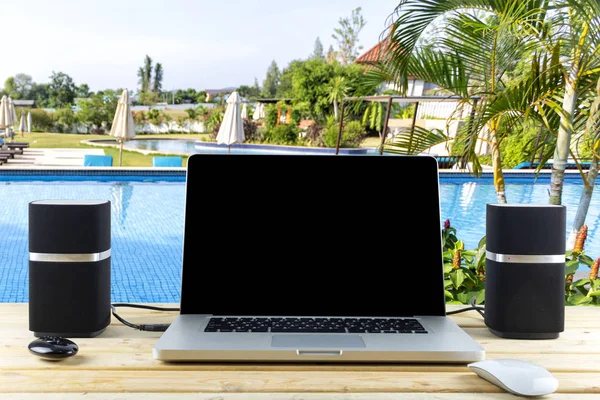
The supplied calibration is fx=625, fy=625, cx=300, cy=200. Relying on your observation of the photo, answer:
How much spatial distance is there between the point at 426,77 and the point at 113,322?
3.11 metres

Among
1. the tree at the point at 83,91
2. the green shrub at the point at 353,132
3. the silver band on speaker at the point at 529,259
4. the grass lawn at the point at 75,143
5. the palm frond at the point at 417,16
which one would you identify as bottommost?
the grass lawn at the point at 75,143

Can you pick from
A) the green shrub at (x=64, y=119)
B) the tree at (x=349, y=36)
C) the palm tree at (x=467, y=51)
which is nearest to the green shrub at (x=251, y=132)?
the tree at (x=349, y=36)

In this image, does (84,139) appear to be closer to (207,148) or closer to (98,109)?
(98,109)

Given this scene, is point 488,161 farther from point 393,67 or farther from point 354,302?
point 354,302

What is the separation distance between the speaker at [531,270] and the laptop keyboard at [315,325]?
0.64 ft

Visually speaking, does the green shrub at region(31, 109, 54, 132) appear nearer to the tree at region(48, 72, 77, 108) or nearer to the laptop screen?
the tree at region(48, 72, 77, 108)

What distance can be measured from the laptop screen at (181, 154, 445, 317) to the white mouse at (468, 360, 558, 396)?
272 mm

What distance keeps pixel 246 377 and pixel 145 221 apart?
23.3 feet

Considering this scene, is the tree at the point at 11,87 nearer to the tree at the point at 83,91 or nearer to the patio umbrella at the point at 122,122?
the tree at the point at 83,91

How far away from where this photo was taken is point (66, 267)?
1.14 m

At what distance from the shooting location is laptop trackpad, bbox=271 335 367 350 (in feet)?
3.40

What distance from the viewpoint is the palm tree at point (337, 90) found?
61.2 feet

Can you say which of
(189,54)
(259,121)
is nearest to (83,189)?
(259,121)

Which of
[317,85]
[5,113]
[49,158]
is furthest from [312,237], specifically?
[317,85]
